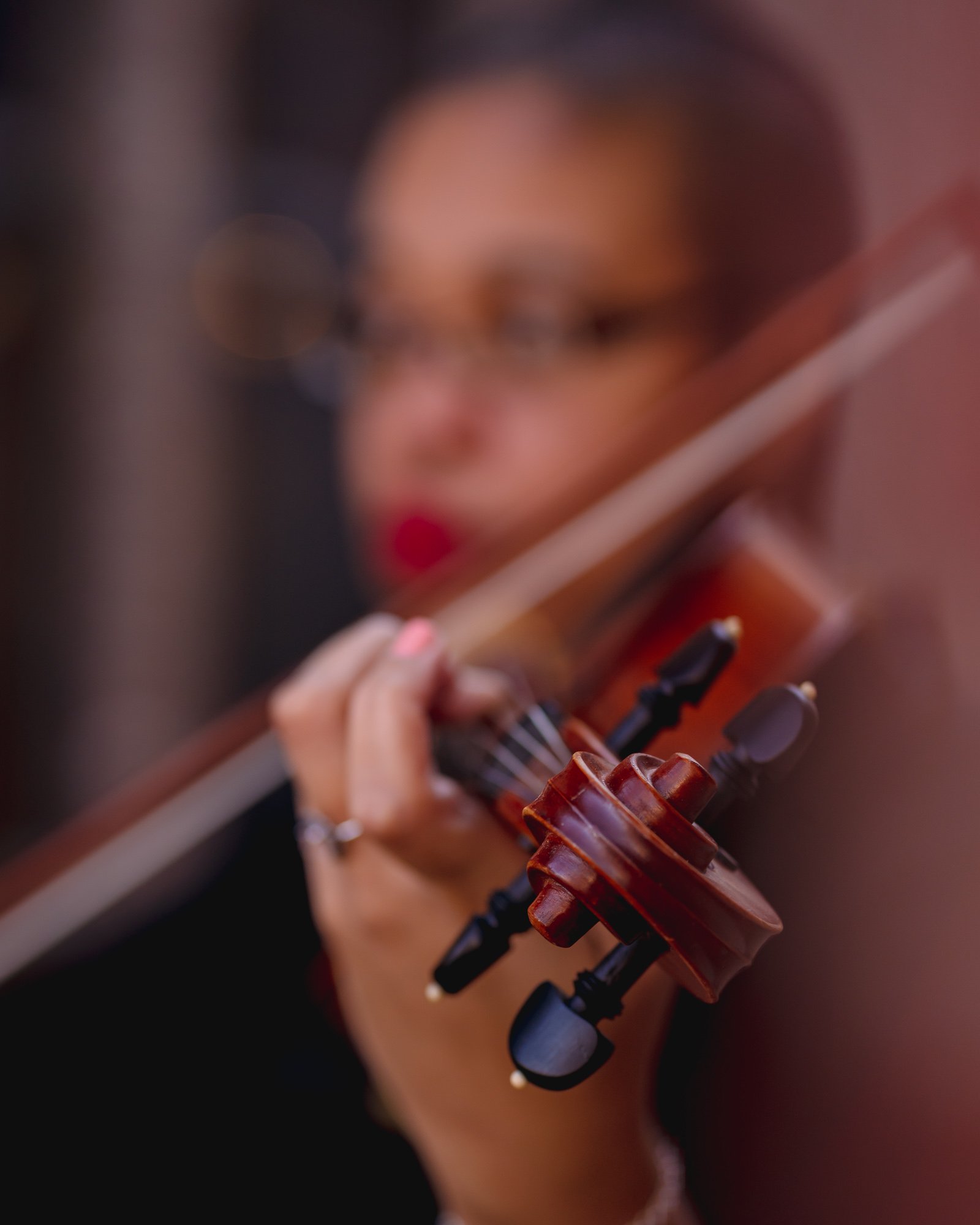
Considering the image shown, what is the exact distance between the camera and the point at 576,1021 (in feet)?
0.75

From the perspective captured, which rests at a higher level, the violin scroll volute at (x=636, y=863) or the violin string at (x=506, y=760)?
the violin string at (x=506, y=760)

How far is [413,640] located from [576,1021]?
0.18 m

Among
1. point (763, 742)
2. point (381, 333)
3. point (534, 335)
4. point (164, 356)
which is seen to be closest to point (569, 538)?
point (534, 335)

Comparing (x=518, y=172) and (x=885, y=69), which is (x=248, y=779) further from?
(x=885, y=69)

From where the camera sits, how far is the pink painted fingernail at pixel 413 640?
1.22ft

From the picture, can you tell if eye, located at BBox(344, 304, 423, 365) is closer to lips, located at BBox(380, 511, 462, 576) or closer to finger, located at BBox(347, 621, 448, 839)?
lips, located at BBox(380, 511, 462, 576)

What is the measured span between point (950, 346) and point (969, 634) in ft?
0.84

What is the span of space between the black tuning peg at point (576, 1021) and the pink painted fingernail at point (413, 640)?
0.16 metres

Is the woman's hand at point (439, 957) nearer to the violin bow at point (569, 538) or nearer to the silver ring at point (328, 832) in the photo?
the silver ring at point (328, 832)

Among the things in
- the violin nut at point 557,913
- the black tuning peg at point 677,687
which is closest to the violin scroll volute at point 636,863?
the violin nut at point 557,913

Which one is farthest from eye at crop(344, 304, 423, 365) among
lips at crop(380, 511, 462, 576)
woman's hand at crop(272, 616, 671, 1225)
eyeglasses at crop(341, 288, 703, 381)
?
woman's hand at crop(272, 616, 671, 1225)

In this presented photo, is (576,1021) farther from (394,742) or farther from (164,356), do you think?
(164,356)

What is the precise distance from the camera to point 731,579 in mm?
502

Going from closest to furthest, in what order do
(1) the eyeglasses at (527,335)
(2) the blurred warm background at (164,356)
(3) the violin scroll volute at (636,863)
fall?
(3) the violin scroll volute at (636,863)
(1) the eyeglasses at (527,335)
(2) the blurred warm background at (164,356)
